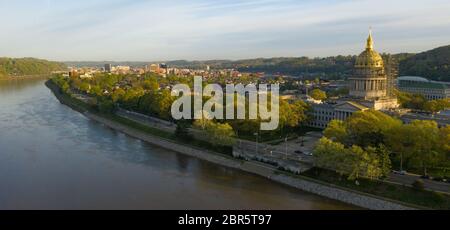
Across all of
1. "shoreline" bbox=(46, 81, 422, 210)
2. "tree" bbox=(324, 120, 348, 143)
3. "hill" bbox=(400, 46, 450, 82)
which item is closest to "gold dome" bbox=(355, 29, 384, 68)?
"tree" bbox=(324, 120, 348, 143)

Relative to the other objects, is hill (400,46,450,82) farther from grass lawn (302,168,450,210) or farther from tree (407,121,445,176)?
grass lawn (302,168,450,210)

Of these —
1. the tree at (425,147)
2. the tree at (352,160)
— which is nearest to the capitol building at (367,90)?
the tree at (425,147)

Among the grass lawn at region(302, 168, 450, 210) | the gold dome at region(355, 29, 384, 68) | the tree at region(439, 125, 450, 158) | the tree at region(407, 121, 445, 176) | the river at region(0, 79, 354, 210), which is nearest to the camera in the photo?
the grass lawn at region(302, 168, 450, 210)

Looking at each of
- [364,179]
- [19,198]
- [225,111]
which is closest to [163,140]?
[225,111]

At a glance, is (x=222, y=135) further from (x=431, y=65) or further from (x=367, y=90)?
(x=431, y=65)

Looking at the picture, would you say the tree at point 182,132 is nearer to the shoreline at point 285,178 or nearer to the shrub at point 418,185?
the shoreline at point 285,178

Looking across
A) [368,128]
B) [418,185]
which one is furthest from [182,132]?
[418,185]
